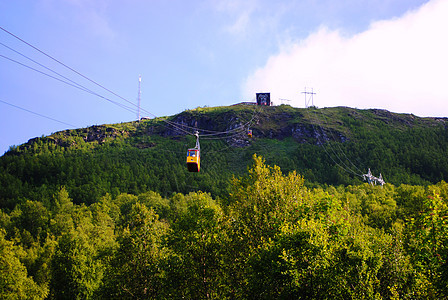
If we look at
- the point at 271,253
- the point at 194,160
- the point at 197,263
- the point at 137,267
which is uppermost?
the point at 194,160

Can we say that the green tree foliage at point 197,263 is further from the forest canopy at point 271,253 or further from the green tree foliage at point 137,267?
the green tree foliage at point 137,267

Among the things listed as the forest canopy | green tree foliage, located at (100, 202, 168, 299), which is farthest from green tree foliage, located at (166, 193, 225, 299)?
green tree foliage, located at (100, 202, 168, 299)

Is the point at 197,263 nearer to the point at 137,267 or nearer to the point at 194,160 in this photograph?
the point at 137,267

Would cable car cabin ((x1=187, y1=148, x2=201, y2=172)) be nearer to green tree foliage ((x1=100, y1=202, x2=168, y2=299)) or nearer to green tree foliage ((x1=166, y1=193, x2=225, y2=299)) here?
green tree foliage ((x1=100, y1=202, x2=168, y2=299))

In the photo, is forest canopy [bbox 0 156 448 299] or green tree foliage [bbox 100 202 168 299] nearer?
forest canopy [bbox 0 156 448 299]

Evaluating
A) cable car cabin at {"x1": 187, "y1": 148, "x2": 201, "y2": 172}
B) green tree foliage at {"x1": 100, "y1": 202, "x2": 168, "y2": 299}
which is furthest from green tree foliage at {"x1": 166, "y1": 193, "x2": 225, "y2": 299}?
cable car cabin at {"x1": 187, "y1": 148, "x2": 201, "y2": 172}

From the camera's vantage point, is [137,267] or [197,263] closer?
[197,263]

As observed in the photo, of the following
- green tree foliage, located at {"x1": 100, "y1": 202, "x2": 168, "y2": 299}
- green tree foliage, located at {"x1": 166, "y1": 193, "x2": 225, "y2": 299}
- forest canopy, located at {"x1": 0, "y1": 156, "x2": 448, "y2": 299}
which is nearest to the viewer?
forest canopy, located at {"x1": 0, "y1": 156, "x2": 448, "y2": 299}

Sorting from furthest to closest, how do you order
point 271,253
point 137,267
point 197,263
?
point 137,267 < point 197,263 < point 271,253

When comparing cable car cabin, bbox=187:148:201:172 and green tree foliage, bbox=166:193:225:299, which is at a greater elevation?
cable car cabin, bbox=187:148:201:172

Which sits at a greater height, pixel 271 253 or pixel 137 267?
pixel 271 253

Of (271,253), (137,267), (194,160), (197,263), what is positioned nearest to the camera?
(271,253)

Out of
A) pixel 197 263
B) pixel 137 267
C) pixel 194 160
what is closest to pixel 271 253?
pixel 197 263

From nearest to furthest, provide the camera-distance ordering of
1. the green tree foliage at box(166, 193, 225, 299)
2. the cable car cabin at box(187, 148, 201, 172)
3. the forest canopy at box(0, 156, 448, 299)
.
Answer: the forest canopy at box(0, 156, 448, 299)
the green tree foliage at box(166, 193, 225, 299)
the cable car cabin at box(187, 148, 201, 172)
